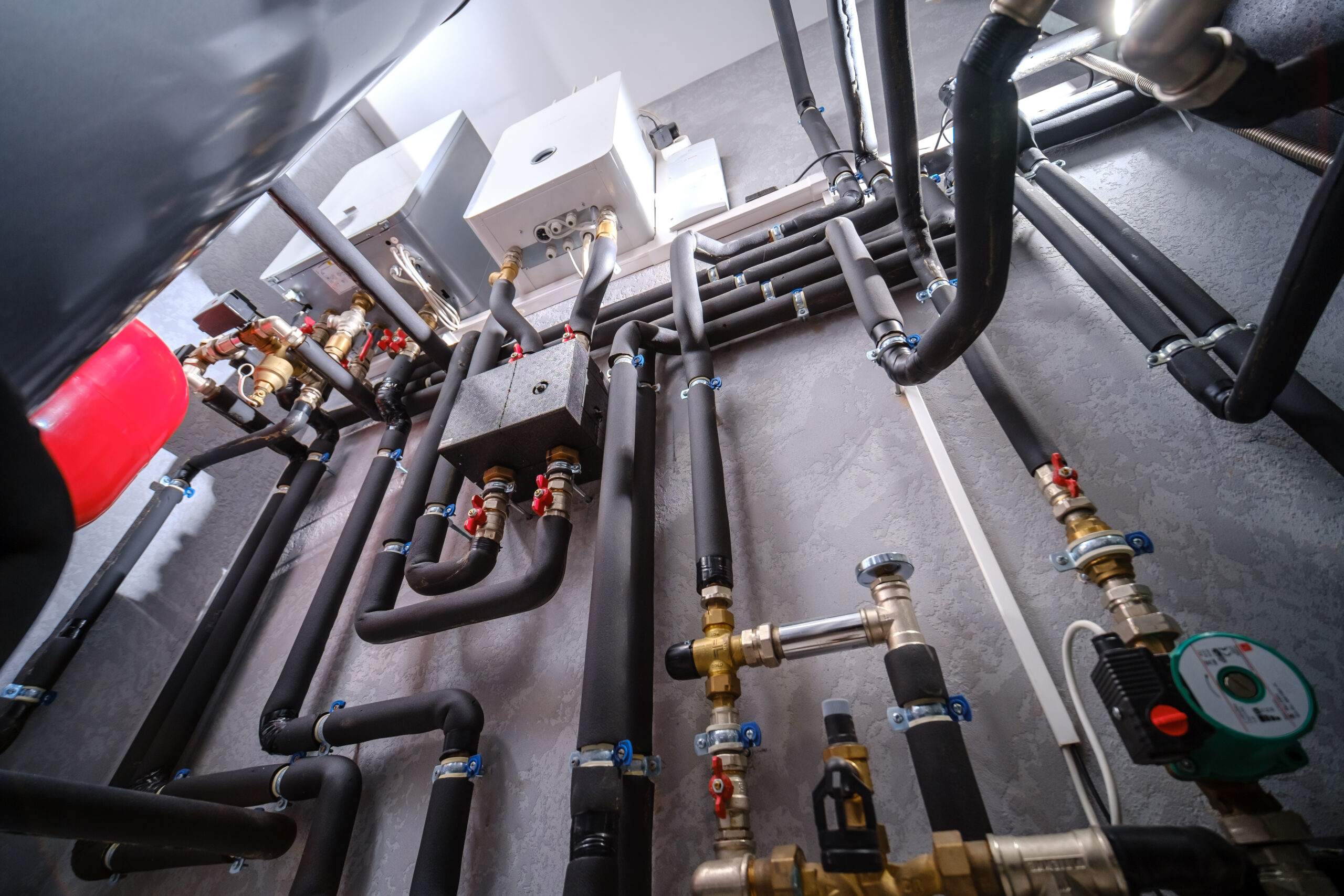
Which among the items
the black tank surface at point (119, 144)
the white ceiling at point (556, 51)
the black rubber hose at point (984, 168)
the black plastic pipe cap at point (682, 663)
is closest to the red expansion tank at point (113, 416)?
the black tank surface at point (119, 144)

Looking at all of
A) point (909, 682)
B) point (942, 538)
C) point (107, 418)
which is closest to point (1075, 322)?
point (942, 538)

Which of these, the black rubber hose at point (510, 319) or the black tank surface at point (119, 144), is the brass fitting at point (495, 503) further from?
the black tank surface at point (119, 144)

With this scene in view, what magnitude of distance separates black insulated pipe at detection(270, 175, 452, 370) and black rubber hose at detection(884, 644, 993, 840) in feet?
4.26

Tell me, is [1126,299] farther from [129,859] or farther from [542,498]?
[129,859]

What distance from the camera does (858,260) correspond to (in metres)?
0.95

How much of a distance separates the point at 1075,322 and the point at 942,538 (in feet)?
1.44

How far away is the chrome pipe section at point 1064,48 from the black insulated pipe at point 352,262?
1.46 m

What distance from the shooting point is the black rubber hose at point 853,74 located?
129 cm

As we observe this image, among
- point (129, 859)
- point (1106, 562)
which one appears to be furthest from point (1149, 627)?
point (129, 859)

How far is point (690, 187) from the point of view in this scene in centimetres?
171

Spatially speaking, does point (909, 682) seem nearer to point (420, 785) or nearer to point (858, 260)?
point (858, 260)

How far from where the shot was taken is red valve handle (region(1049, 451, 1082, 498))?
667 millimetres

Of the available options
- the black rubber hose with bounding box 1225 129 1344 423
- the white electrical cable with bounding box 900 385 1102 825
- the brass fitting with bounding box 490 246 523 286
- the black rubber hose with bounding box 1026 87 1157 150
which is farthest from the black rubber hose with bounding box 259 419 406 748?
the black rubber hose with bounding box 1026 87 1157 150

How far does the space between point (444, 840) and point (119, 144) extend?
2.73ft
